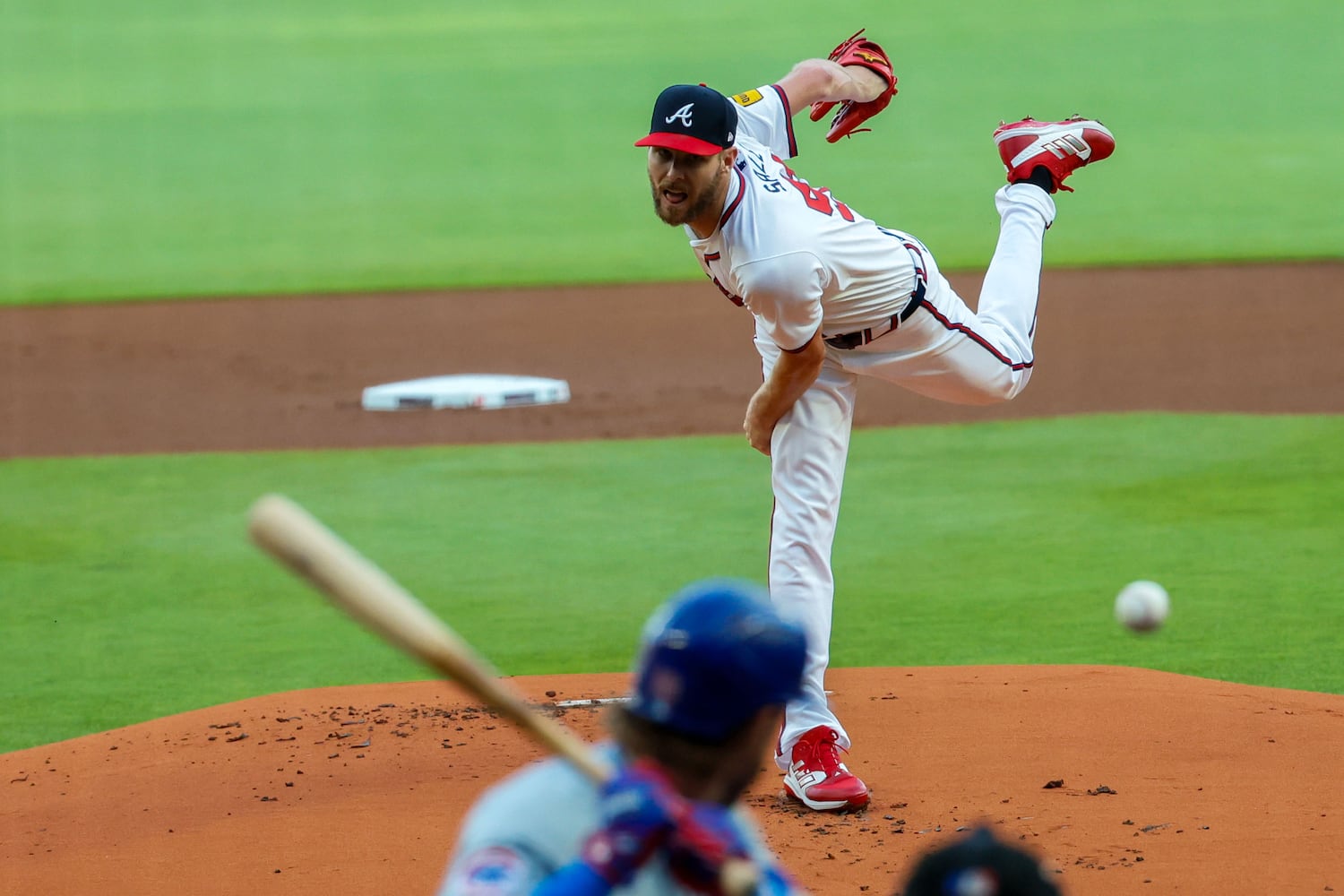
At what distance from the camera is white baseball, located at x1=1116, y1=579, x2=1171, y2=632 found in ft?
15.7

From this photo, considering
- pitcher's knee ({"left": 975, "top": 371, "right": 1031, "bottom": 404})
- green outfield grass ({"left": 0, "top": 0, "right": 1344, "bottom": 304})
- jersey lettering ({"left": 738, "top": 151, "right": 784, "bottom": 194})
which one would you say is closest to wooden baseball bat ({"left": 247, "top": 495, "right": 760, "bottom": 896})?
jersey lettering ({"left": 738, "top": 151, "right": 784, "bottom": 194})

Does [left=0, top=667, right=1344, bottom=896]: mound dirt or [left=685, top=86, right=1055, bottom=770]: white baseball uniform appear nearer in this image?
[left=0, top=667, right=1344, bottom=896]: mound dirt

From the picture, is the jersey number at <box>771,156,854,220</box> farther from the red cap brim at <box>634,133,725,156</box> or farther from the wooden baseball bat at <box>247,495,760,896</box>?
the wooden baseball bat at <box>247,495,760,896</box>

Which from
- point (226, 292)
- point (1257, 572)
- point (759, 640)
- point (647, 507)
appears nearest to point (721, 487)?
point (647, 507)

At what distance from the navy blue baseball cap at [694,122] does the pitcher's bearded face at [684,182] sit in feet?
0.10

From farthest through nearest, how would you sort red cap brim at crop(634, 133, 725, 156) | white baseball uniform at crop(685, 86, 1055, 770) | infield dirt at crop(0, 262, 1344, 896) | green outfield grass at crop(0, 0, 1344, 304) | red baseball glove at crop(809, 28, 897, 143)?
green outfield grass at crop(0, 0, 1344, 304) → red baseball glove at crop(809, 28, 897, 143) → white baseball uniform at crop(685, 86, 1055, 770) → red cap brim at crop(634, 133, 725, 156) → infield dirt at crop(0, 262, 1344, 896)

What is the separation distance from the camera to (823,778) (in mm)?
4562

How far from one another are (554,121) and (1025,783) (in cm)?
2179

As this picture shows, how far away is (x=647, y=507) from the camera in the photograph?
859 centimetres

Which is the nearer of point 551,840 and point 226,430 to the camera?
point 551,840

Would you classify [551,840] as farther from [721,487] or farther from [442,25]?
[442,25]

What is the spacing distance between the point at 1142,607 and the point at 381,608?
3205mm

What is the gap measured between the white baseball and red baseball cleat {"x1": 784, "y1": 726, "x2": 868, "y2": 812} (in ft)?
2.92

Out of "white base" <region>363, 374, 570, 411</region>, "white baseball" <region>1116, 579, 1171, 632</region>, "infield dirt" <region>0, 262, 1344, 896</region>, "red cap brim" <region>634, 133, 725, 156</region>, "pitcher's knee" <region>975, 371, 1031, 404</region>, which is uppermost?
"red cap brim" <region>634, 133, 725, 156</region>
